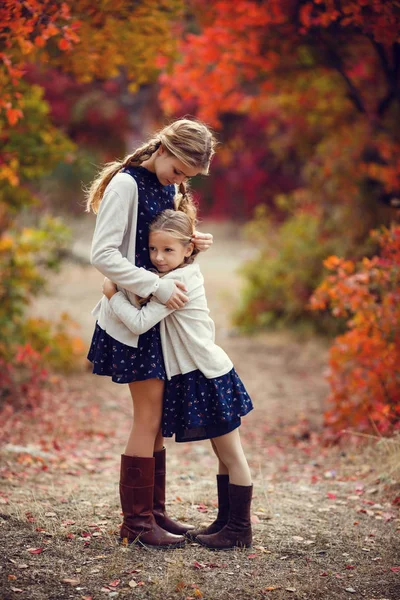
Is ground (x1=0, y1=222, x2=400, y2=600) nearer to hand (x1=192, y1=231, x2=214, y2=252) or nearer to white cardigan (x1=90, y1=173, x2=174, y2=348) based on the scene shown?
white cardigan (x1=90, y1=173, x2=174, y2=348)

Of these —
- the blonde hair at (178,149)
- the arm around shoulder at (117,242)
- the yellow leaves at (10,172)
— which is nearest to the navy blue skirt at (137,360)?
the arm around shoulder at (117,242)

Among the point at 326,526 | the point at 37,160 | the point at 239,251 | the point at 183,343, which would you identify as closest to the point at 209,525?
the point at 326,526

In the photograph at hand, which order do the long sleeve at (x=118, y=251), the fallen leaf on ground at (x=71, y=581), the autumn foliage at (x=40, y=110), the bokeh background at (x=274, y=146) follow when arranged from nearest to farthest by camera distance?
1. the fallen leaf on ground at (x=71, y=581)
2. the long sleeve at (x=118, y=251)
3. the autumn foliage at (x=40, y=110)
4. the bokeh background at (x=274, y=146)

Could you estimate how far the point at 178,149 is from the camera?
2809 millimetres

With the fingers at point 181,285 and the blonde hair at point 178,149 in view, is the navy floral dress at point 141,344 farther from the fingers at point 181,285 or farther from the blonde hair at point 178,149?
the fingers at point 181,285

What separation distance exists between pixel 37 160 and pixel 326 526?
153 inches

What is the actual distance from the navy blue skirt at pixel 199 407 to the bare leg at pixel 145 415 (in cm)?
4

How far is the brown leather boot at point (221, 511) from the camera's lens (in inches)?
120

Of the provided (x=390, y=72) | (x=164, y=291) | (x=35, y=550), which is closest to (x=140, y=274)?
(x=164, y=291)

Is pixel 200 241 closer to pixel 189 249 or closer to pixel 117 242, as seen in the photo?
pixel 189 249

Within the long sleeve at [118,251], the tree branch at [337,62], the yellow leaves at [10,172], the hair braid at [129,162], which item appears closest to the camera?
the long sleeve at [118,251]

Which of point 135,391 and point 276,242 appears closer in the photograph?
point 135,391

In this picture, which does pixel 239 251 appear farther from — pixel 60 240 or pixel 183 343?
pixel 183 343

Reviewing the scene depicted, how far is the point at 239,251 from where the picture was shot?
1762 cm
